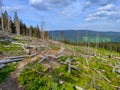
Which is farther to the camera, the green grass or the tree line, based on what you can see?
the tree line

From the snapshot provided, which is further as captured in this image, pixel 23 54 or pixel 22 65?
pixel 23 54

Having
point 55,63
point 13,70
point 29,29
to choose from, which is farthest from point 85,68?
point 29,29

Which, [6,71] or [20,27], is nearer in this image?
[6,71]

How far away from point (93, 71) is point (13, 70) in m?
8.81

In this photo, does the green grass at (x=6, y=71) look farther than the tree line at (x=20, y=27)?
No

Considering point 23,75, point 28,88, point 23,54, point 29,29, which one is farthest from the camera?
point 29,29

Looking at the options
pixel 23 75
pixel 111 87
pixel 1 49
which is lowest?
pixel 111 87

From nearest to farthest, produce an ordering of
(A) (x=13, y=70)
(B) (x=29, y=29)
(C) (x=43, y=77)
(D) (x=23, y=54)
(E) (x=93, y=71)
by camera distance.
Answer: (C) (x=43, y=77), (A) (x=13, y=70), (E) (x=93, y=71), (D) (x=23, y=54), (B) (x=29, y=29)

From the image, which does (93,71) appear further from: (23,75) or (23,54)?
(23,54)

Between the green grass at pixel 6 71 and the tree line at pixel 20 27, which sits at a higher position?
the tree line at pixel 20 27

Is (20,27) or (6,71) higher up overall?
(20,27)

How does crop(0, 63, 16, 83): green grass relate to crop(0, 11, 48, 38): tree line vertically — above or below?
below

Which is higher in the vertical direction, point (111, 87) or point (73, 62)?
point (73, 62)

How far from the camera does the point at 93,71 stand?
2105cm
